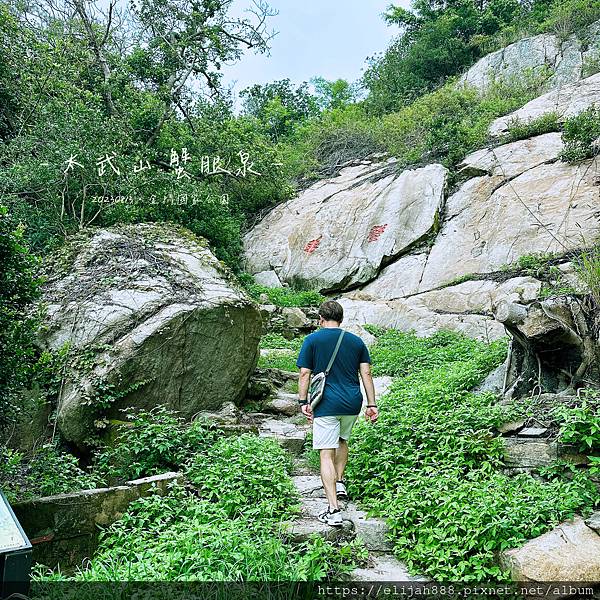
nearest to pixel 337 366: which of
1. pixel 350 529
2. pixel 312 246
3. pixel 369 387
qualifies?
pixel 369 387

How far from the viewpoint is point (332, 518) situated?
4051 mm

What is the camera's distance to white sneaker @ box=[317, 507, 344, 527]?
403cm

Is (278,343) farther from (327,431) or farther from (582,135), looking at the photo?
(582,135)

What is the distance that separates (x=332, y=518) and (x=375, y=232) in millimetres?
11046

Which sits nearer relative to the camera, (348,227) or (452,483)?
(452,483)

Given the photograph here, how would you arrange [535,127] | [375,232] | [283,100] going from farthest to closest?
[283,100]
[375,232]
[535,127]

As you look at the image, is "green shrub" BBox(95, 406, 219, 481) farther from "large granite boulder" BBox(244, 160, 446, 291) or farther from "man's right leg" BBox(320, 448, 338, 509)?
"large granite boulder" BBox(244, 160, 446, 291)

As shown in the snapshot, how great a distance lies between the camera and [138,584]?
3330mm

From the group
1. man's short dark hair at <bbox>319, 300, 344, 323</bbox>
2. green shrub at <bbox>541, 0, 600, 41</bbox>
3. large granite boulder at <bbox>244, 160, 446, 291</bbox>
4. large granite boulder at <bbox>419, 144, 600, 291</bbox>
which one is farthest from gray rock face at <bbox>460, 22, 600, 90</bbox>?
man's short dark hair at <bbox>319, 300, 344, 323</bbox>

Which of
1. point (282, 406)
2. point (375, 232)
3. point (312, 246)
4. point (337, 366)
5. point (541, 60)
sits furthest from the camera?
point (541, 60)

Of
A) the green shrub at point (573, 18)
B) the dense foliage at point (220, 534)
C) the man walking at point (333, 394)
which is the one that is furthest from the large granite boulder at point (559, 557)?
the green shrub at point (573, 18)

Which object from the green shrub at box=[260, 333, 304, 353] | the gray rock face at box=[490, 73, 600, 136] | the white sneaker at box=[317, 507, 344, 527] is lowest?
the white sneaker at box=[317, 507, 344, 527]

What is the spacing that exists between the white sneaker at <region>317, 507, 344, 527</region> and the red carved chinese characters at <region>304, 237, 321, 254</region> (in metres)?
11.7

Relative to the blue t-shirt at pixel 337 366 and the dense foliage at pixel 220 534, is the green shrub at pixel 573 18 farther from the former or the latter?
the dense foliage at pixel 220 534
